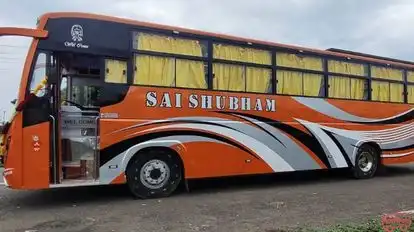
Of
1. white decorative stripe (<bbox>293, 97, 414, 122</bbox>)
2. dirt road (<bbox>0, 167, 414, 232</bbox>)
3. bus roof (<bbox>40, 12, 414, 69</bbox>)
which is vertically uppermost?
bus roof (<bbox>40, 12, 414, 69</bbox>)

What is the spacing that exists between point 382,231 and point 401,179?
7467 millimetres

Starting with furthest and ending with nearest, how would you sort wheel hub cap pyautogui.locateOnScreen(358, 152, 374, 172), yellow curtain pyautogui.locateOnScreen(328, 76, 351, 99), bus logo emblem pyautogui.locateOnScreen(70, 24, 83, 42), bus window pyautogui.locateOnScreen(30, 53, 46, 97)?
wheel hub cap pyautogui.locateOnScreen(358, 152, 374, 172), yellow curtain pyautogui.locateOnScreen(328, 76, 351, 99), bus logo emblem pyautogui.locateOnScreen(70, 24, 83, 42), bus window pyautogui.locateOnScreen(30, 53, 46, 97)

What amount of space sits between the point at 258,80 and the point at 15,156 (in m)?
5.15

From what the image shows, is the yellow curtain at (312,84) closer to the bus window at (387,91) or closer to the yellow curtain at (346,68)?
the yellow curtain at (346,68)

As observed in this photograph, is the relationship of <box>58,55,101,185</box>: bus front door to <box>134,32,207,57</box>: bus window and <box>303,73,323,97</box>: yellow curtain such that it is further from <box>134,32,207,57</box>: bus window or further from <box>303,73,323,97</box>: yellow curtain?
<box>303,73,323,97</box>: yellow curtain

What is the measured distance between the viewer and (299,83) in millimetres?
11281

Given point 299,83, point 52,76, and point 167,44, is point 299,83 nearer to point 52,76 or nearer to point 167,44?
point 167,44

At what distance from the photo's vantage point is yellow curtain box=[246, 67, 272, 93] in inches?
410

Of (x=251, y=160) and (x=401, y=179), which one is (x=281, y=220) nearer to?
(x=251, y=160)

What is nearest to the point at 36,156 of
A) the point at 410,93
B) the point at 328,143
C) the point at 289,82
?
the point at 289,82

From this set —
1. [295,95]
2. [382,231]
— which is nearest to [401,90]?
[295,95]

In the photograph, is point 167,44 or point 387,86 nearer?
point 167,44

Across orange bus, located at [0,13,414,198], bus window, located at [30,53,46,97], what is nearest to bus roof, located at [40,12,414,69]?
orange bus, located at [0,13,414,198]

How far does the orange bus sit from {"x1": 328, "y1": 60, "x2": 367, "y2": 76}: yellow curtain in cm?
5
